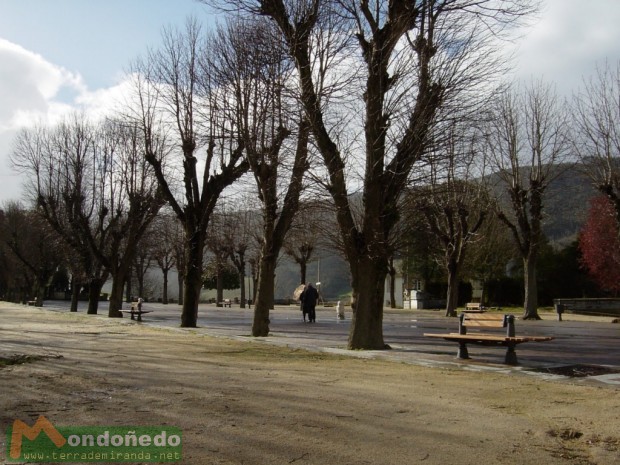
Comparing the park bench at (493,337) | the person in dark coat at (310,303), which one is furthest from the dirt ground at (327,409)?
the person in dark coat at (310,303)

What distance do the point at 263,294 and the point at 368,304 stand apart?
5.23m

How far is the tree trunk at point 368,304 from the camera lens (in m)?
13.9

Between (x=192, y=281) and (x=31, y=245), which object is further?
(x=31, y=245)

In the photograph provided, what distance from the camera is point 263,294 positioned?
18.4 meters

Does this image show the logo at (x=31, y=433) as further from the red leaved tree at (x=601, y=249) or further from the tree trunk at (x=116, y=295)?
the red leaved tree at (x=601, y=249)

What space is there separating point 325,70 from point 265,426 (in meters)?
10.6

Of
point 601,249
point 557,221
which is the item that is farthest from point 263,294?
point 557,221

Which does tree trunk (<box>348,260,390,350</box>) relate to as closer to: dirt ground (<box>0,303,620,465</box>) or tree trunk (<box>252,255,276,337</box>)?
dirt ground (<box>0,303,620,465</box>)

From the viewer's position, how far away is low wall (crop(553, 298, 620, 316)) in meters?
39.5

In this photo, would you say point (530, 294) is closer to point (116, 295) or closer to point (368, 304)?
point (368, 304)

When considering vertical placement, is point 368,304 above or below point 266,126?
below

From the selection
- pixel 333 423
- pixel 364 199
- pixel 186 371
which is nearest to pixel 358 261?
pixel 364 199

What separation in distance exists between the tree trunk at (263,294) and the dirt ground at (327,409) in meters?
7.00

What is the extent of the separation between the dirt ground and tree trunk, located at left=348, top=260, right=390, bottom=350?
2933 mm
